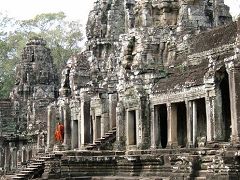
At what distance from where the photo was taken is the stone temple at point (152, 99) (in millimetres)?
17625

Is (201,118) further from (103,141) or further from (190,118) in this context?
→ (103,141)

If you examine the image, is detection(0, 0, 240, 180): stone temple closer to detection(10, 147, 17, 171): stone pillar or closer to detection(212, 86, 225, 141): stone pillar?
detection(212, 86, 225, 141): stone pillar

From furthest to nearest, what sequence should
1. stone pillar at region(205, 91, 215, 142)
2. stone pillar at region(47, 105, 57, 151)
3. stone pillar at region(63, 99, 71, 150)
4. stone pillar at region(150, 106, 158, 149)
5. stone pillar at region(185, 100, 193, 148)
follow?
stone pillar at region(47, 105, 57, 151), stone pillar at region(63, 99, 71, 150), stone pillar at region(150, 106, 158, 149), stone pillar at region(185, 100, 193, 148), stone pillar at region(205, 91, 215, 142)

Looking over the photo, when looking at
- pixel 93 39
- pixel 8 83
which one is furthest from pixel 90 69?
pixel 8 83

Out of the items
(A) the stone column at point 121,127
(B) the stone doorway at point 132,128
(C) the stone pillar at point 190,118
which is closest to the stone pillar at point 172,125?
(C) the stone pillar at point 190,118

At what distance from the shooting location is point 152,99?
72.2 ft

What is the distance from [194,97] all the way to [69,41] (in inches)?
1617

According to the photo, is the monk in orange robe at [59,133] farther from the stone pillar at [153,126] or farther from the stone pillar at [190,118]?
the stone pillar at [190,118]

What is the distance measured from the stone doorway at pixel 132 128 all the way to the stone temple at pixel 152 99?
42mm

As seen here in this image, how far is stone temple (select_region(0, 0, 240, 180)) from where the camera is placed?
17.6 m

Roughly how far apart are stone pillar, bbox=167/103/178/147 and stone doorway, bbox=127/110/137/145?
104 inches

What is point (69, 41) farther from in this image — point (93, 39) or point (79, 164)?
point (79, 164)

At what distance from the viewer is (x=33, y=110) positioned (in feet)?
131

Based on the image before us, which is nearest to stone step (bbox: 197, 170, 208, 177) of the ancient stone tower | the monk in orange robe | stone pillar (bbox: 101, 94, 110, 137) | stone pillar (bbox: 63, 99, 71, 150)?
stone pillar (bbox: 101, 94, 110, 137)
